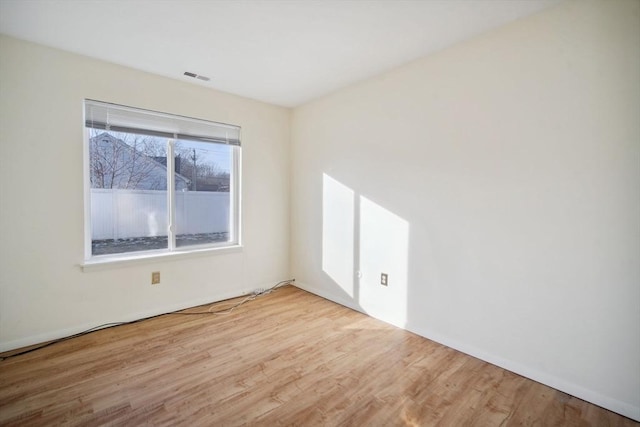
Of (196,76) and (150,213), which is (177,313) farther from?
(196,76)

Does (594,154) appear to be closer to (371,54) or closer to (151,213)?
(371,54)

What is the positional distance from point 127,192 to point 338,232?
2156 mm

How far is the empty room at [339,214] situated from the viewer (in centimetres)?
171

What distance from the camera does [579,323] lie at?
1799mm

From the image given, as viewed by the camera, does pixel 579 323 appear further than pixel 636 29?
Yes

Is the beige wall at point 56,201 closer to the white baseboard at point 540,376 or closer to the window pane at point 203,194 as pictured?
the window pane at point 203,194

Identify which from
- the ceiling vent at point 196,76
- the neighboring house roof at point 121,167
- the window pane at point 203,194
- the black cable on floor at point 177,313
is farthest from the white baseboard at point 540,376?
the ceiling vent at point 196,76

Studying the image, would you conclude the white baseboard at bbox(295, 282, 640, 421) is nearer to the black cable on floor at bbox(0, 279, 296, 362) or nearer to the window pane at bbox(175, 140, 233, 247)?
the black cable on floor at bbox(0, 279, 296, 362)

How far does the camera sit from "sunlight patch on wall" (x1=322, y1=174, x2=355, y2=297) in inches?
127

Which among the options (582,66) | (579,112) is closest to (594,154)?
(579,112)

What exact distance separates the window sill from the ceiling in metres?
1.76

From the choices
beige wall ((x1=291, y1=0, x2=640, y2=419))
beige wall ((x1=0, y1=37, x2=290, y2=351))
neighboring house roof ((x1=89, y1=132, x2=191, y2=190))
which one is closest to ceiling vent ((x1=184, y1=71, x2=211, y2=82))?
beige wall ((x1=0, y1=37, x2=290, y2=351))

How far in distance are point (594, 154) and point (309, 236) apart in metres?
2.73

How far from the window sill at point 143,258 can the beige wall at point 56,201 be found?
49mm
